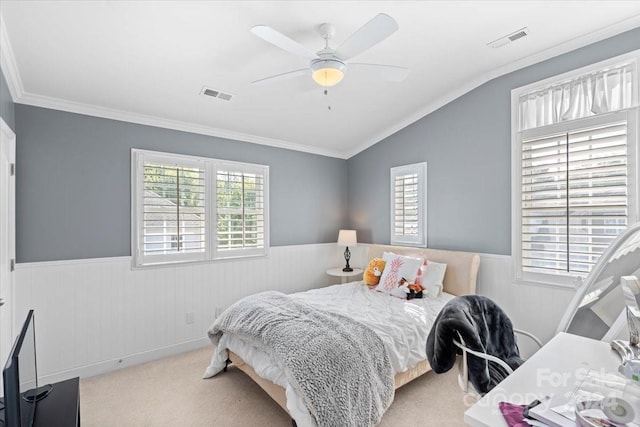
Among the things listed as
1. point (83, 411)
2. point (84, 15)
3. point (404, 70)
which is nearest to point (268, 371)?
point (83, 411)

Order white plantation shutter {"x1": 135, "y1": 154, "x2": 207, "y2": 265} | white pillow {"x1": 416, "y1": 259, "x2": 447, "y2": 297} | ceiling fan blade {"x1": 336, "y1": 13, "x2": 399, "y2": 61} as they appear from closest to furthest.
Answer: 1. ceiling fan blade {"x1": 336, "y1": 13, "x2": 399, "y2": 61}
2. white plantation shutter {"x1": 135, "y1": 154, "x2": 207, "y2": 265}
3. white pillow {"x1": 416, "y1": 259, "x2": 447, "y2": 297}

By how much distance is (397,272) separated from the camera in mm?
3605

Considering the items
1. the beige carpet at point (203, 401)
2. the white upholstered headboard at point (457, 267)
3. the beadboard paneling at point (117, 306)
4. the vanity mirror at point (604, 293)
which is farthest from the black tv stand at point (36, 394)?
the white upholstered headboard at point (457, 267)

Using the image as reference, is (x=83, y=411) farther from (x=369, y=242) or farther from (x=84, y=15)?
(x=369, y=242)

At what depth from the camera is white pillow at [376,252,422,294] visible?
3512 mm

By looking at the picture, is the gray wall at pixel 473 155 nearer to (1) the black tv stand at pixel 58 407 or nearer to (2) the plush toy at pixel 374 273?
(2) the plush toy at pixel 374 273

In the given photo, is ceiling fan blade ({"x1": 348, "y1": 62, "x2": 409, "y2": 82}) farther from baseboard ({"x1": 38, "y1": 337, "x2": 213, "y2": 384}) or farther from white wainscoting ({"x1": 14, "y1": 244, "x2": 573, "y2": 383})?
baseboard ({"x1": 38, "y1": 337, "x2": 213, "y2": 384})

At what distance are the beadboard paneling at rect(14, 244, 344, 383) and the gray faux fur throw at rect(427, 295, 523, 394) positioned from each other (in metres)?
2.90

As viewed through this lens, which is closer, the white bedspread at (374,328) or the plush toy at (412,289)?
the white bedspread at (374,328)

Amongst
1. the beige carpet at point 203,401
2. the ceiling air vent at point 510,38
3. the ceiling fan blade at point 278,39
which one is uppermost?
the ceiling air vent at point 510,38

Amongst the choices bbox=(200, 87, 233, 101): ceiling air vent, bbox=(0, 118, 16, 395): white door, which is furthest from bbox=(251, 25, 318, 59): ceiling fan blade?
bbox=(0, 118, 16, 395): white door

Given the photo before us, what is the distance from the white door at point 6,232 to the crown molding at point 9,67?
1.14ft

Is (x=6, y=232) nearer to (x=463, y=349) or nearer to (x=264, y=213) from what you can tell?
(x=264, y=213)

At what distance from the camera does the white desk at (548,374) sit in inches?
38.8
